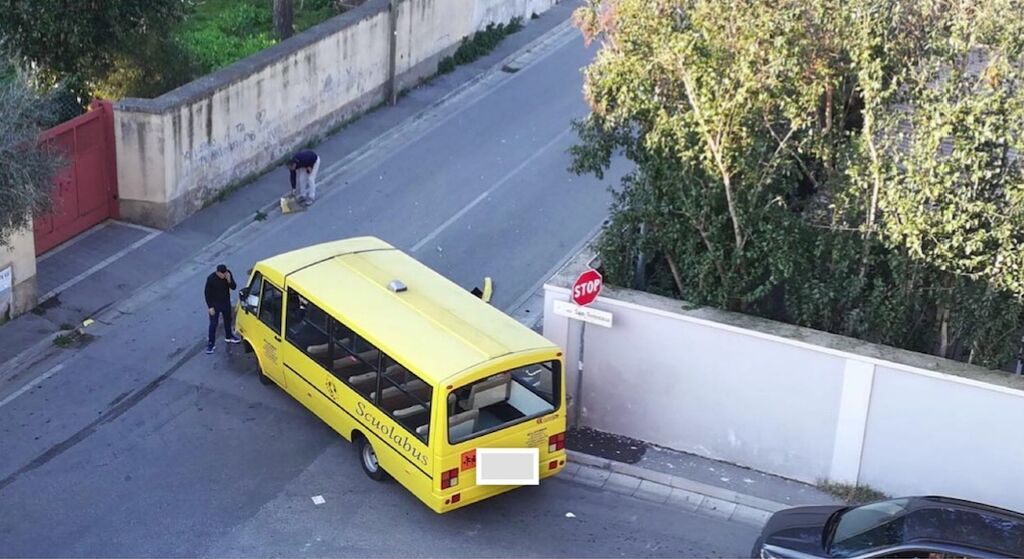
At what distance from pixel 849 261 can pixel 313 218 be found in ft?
30.4

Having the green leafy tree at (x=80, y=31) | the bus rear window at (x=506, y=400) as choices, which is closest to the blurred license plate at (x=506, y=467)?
the bus rear window at (x=506, y=400)

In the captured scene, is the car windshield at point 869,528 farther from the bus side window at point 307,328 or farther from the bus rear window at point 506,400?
the bus side window at point 307,328

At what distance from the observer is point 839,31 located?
13367 millimetres

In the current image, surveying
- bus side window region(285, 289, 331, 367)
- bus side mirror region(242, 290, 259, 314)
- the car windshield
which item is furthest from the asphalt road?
the car windshield

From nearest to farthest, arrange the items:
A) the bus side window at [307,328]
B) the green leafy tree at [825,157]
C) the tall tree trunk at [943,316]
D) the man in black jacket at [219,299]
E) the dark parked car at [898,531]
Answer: the dark parked car at [898,531], the green leafy tree at [825,157], the tall tree trunk at [943,316], the bus side window at [307,328], the man in black jacket at [219,299]

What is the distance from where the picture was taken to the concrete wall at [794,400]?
1277 cm

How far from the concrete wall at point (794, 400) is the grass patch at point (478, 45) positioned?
12.4 m

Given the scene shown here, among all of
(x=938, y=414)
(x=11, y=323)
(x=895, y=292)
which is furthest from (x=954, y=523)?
(x=11, y=323)

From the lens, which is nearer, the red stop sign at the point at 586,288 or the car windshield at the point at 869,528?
the car windshield at the point at 869,528

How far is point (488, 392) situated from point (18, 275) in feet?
23.9

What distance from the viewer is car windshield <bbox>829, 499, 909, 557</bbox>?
429 inches

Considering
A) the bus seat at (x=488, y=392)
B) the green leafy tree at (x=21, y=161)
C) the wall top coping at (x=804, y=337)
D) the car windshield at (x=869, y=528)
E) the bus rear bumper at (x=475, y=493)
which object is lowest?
the bus rear bumper at (x=475, y=493)

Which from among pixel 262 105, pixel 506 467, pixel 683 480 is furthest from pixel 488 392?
pixel 262 105

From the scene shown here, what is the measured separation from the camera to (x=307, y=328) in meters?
14.1
